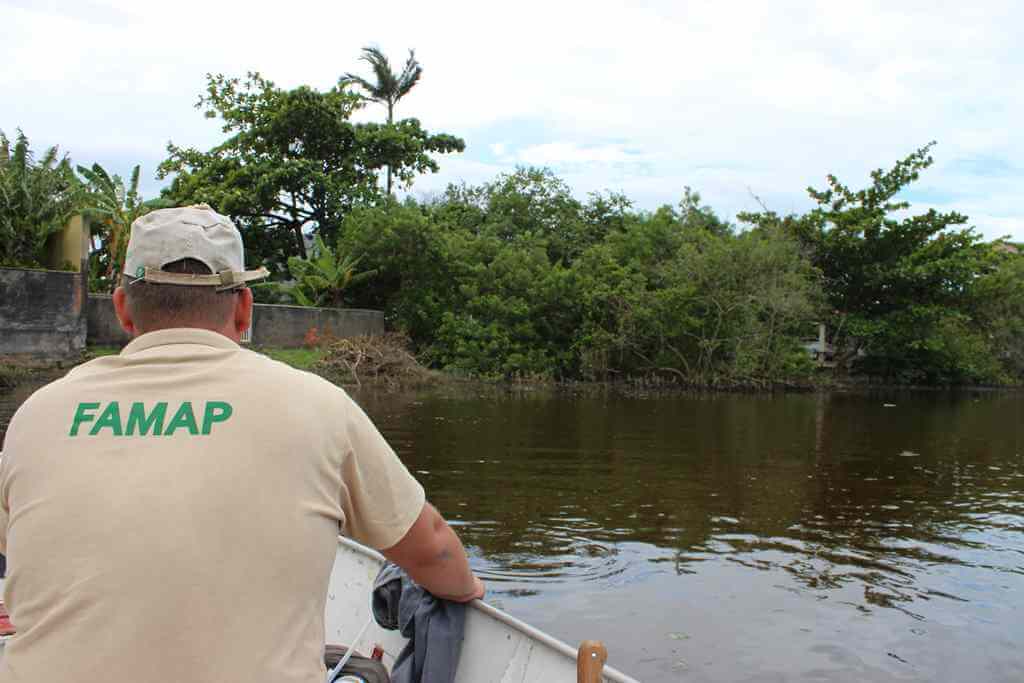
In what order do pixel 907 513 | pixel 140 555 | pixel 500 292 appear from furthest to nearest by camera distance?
pixel 500 292 < pixel 907 513 < pixel 140 555

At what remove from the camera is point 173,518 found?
70.5 inches

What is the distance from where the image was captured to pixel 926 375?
3316 centimetres

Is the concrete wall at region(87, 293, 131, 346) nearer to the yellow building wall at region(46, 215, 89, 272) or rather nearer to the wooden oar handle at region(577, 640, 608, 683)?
the yellow building wall at region(46, 215, 89, 272)

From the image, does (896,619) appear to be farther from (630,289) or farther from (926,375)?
(926,375)

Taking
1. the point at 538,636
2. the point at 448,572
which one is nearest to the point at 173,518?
the point at 448,572

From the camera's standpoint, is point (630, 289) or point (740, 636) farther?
point (630, 289)

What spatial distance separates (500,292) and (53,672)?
24287 millimetres

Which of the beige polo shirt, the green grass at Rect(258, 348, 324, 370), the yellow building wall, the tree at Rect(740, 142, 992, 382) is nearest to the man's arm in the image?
the beige polo shirt

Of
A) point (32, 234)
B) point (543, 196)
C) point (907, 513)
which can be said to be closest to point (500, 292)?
point (543, 196)

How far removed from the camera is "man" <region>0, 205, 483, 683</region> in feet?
5.82

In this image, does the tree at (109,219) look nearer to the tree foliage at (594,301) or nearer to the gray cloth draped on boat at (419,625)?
the tree foliage at (594,301)

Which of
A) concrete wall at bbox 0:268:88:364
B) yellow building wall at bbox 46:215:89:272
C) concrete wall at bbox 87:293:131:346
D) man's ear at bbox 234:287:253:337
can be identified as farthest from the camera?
concrete wall at bbox 87:293:131:346

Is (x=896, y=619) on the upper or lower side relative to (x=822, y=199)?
lower

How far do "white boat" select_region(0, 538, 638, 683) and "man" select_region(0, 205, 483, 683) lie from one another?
1.08m
